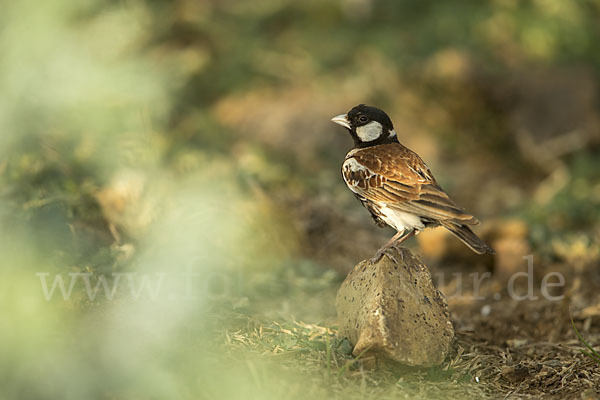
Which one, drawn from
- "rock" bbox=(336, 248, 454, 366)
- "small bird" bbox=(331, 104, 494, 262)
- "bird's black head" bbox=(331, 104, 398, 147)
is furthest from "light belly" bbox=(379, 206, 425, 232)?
"bird's black head" bbox=(331, 104, 398, 147)

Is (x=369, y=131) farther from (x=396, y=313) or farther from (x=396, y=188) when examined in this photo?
→ (x=396, y=313)

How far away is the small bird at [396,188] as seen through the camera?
367 cm

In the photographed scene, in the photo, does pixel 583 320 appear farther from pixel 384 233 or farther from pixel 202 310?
pixel 202 310

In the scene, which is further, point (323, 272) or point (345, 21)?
point (345, 21)

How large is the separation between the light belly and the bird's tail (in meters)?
0.19

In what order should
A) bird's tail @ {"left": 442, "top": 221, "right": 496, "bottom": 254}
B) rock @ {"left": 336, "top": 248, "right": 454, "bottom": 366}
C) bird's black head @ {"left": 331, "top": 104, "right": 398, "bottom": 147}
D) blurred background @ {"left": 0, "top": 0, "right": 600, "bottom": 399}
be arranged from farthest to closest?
bird's black head @ {"left": 331, "top": 104, "right": 398, "bottom": 147}, bird's tail @ {"left": 442, "top": 221, "right": 496, "bottom": 254}, rock @ {"left": 336, "top": 248, "right": 454, "bottom": 366}, blurred background @ {"left": 0, "top": 0, "right": 600, "bottom": 399}

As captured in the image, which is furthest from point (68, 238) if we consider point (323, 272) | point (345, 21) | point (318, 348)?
point (345, 21)

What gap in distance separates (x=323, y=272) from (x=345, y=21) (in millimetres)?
→ 6735

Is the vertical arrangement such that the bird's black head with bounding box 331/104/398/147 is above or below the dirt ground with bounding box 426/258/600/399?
above

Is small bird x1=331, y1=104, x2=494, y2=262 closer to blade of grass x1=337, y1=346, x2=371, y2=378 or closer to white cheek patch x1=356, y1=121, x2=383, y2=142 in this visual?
white cheek patch x1=356, y1=121, x2=383, y2=142

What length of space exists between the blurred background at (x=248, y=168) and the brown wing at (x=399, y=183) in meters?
0.91

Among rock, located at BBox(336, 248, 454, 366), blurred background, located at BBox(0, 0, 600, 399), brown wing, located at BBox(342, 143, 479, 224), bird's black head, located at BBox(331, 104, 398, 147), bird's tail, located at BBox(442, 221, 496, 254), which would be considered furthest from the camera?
bird's black head, located at BBox(331, 104, 398, 147)

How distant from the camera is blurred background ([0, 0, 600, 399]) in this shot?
3324 mm

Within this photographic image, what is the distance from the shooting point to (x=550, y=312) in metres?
4.82
